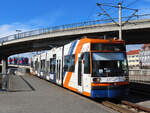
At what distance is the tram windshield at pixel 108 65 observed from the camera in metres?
9.33

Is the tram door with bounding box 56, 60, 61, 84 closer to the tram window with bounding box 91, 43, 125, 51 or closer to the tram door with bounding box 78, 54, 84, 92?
the tram door with bounding box 78, 54, 84, 92

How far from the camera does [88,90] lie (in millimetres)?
9477

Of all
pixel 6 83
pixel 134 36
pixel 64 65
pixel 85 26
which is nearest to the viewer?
pixel 6 83

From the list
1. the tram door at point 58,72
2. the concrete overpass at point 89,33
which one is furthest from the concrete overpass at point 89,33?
the tram door at point 58,72

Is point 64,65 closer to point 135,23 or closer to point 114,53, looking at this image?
point 114,53

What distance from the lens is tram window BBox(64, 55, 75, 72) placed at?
478 inches

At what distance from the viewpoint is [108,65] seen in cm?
947

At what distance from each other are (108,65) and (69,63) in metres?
3.95

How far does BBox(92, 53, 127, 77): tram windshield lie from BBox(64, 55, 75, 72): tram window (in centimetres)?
283

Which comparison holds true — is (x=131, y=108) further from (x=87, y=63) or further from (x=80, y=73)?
(x=80, y=73)

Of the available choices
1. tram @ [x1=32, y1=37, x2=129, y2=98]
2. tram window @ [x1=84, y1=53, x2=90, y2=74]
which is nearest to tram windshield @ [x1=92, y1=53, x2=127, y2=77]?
tram @ [x1=32, y1=37, x2=129, y2=98]

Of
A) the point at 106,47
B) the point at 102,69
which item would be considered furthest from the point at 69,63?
the point at 102,69

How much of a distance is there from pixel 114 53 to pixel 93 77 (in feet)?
5.48

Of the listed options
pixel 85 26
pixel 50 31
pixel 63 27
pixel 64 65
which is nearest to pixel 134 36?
pixel 85 26
